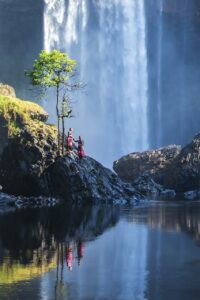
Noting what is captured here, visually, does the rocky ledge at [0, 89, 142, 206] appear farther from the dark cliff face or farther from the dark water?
the dark water

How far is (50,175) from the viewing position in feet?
122

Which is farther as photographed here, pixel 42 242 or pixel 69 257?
pixel 42 242

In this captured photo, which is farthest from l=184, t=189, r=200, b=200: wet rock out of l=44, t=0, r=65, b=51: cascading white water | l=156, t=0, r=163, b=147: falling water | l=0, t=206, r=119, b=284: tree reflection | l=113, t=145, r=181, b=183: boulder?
l=44, t=0, r=65, b=51: cascading white water

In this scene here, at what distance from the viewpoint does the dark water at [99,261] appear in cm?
898

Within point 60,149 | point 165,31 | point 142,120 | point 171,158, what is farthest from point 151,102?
point 60,149

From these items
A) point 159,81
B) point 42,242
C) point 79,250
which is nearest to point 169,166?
point 159,81

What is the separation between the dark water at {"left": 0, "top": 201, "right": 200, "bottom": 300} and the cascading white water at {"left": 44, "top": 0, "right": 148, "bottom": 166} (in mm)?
57605

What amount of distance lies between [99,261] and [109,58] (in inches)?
2698

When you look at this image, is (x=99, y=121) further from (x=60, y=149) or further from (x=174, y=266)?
(x=174, y=266)

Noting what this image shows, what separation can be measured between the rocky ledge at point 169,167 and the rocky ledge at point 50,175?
1147cm

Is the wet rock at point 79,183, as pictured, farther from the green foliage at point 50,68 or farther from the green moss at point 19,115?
the green foliage at point 50,68

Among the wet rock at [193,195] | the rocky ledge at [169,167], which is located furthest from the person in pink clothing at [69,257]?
the rocky ledge at [169,167]

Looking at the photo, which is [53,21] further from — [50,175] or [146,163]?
[50,175]

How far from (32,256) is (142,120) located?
65.1 meters
